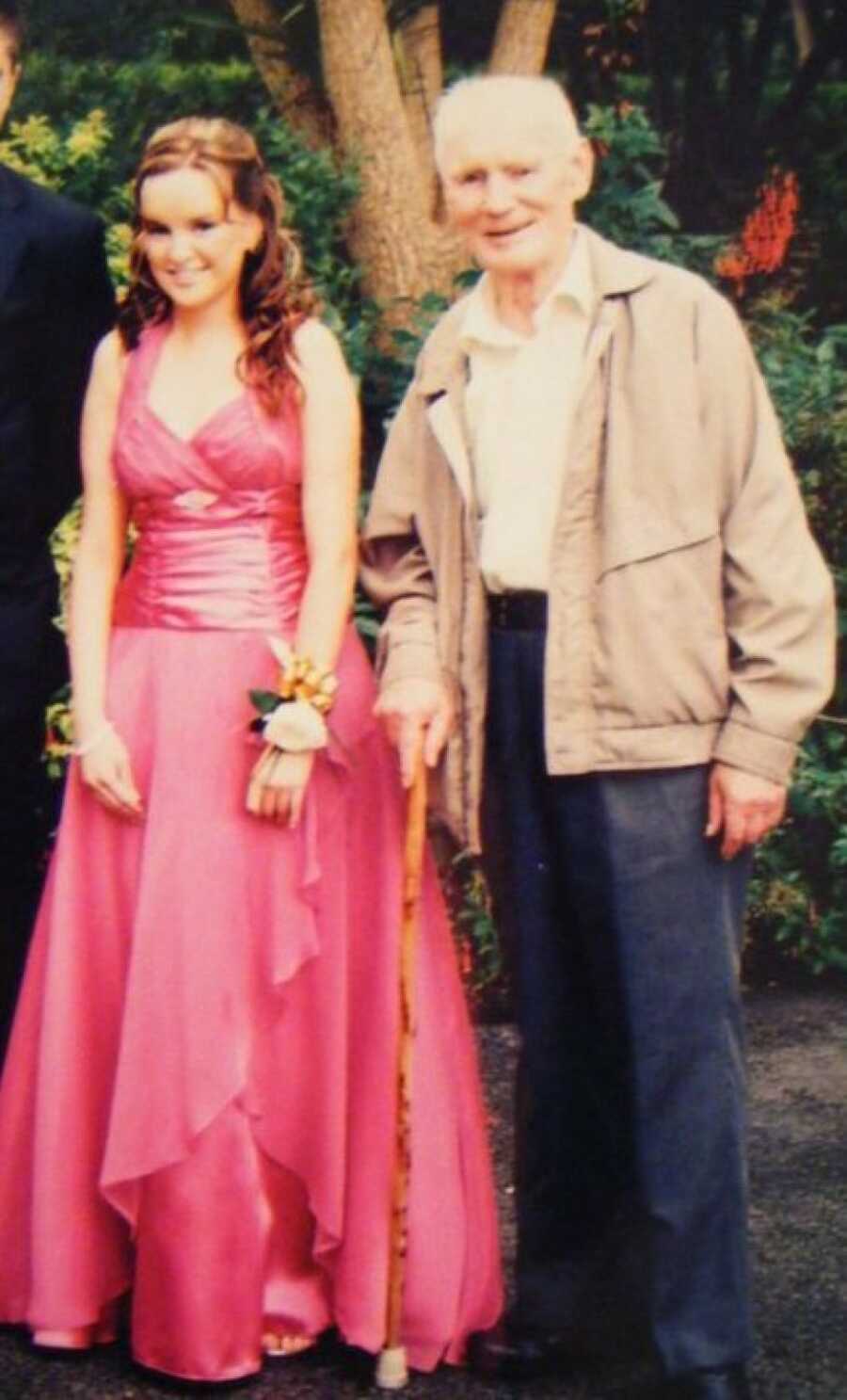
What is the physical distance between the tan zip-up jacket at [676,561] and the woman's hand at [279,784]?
1.57 ft

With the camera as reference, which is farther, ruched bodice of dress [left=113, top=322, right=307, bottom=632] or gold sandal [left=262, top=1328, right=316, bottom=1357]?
gold sandal [left=262, top=1328, right=316, bottom=1357]

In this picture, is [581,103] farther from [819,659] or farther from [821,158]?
[819,659]

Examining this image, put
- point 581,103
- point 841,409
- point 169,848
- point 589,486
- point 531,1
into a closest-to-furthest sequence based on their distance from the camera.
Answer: point 589,486
point 169,848
point 841,409
point 531,1
point 581,103

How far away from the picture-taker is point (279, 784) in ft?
13.1

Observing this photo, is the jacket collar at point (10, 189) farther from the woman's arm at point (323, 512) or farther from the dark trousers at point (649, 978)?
the dark trousers at point (649, 978)

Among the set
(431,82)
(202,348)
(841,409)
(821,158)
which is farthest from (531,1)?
(202,348)

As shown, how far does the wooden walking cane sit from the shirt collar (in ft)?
2.29

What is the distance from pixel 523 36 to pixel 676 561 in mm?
4795

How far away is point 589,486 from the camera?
3.69 meters

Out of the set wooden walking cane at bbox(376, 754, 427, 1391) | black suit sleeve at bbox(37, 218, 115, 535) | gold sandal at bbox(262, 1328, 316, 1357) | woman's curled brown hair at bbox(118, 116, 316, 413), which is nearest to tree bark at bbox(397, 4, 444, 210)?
black suit sleeve at bbox(37, 218, 115, 535)

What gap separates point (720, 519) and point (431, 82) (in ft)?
15.8

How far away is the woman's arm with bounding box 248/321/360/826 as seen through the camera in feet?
13.2

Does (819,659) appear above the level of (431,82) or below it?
below

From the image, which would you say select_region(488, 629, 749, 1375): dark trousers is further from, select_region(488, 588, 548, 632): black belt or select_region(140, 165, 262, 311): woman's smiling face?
select_region(140, 165, 262, 311): woman's smiling face
